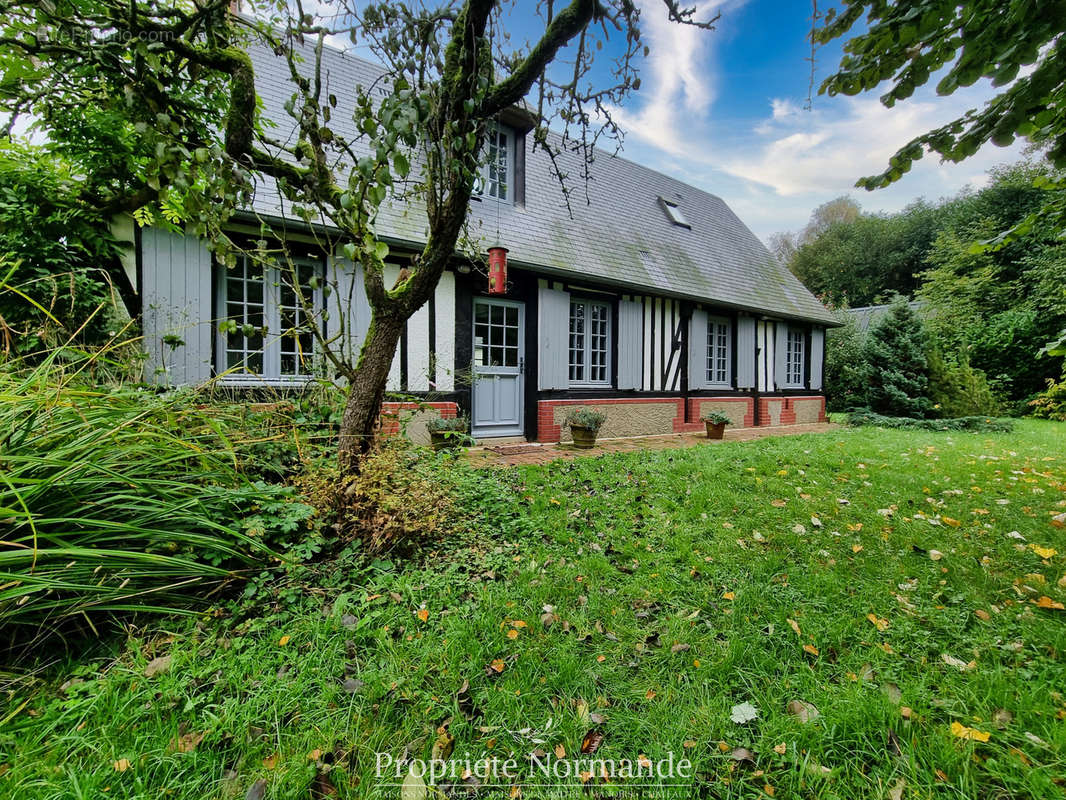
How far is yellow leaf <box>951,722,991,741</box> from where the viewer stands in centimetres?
128

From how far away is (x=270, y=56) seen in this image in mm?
5789

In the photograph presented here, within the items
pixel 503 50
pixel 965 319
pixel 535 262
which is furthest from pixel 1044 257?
pixel 503 50

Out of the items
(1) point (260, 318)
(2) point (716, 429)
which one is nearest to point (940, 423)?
(2) point (716, 429)

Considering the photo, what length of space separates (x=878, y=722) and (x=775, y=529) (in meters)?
1.69

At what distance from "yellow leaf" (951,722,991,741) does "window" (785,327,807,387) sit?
10880mm

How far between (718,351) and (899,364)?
463cm

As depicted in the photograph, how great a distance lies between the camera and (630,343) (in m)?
7.80

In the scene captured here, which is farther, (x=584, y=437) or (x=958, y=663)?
(x=584, y=437)

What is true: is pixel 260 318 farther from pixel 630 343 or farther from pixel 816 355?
pixel 816 355

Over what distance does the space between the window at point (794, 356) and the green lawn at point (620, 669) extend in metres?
8.70

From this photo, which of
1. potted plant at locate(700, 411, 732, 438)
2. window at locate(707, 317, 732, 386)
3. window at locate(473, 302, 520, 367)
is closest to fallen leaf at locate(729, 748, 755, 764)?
window at locate(473, 302, 520, 367)

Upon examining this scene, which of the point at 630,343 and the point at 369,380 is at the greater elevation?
the point at 630,343

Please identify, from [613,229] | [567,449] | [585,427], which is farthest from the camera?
[613,229]

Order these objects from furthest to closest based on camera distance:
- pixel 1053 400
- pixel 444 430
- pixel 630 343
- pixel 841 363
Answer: pixel 841 363 < pixel 1053 400 < pixel 630 343 < pixel 444 430
